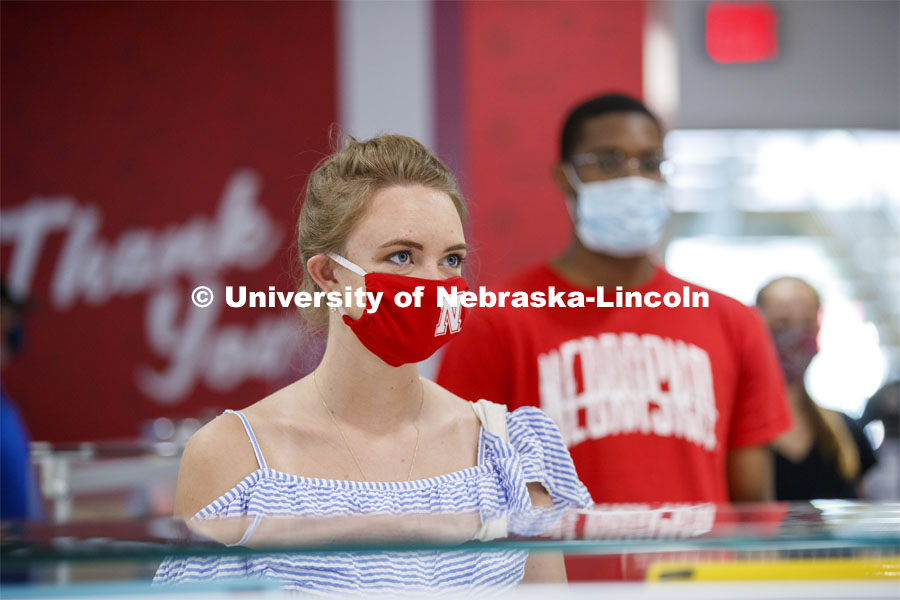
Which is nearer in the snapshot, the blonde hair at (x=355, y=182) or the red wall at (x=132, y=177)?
the blonde hair at (x=355, y=182)

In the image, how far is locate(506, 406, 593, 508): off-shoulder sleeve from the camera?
1.02 meters

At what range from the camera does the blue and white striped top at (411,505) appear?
2.55ft


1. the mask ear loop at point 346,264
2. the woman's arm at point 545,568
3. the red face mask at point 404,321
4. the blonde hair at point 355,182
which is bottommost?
the woman's arm at point 545,568

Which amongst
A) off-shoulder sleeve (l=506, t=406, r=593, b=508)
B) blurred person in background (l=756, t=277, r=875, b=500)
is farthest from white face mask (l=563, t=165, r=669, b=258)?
blurred person in background (l=756, t=277, r=875, b=500)

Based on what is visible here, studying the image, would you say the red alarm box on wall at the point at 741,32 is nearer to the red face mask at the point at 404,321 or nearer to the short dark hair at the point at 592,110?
the short dark hair at the point at 592,110

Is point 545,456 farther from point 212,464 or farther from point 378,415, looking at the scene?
point 212,464

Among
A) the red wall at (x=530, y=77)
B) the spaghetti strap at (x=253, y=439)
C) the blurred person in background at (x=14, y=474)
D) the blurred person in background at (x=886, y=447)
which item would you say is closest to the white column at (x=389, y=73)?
the spaghetti strap at (x=253, y=439)

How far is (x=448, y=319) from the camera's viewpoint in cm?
94

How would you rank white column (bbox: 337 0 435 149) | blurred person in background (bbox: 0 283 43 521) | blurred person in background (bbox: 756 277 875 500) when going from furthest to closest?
blurred person in background (bbox: 0 283 43 521) < blurred person in background (bbox: 756 277 875 500) < white column (bbox: 337 0 435 149)

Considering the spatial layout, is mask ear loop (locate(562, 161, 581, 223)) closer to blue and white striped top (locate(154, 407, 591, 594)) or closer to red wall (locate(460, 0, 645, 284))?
blue and white striped top (locate(154, 407, 591, 594))

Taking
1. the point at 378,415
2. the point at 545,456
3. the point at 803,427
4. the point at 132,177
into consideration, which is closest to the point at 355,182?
the point at 378,415

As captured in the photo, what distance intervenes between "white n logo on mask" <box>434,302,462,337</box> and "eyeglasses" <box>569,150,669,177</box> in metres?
0.40

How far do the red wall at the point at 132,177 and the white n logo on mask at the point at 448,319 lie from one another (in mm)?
2391

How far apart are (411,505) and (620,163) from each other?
1.76 feet
